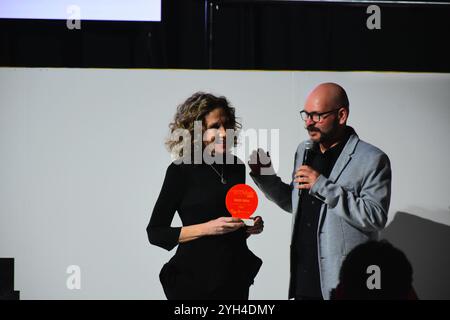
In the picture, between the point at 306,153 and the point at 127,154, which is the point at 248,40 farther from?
the point at 127,154

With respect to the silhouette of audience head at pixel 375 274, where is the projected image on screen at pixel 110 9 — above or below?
above

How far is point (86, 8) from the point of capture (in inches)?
118

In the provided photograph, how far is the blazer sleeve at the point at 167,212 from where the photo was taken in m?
2.74

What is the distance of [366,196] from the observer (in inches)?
107

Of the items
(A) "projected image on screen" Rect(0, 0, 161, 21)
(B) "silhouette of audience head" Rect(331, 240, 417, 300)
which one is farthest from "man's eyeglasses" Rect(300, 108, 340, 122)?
(A) "projected image on screen" Rect(0, 0, 161, 21)

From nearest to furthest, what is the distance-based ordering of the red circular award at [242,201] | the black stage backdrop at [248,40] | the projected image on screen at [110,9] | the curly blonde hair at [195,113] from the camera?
the red circular award at [242,201] → the curly blonde hair at [195,113] → the projected image on screen at [110,9] → the black stage backdrop at [248,40]

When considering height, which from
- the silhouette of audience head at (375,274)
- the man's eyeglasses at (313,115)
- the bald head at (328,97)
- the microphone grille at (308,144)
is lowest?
the silhouette of audience head at (375,274)

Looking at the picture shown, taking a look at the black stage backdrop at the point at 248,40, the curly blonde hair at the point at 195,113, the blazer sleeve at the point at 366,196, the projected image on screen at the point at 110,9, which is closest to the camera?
the blazer sleeve at the point at 366,196

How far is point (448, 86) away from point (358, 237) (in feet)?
3.40

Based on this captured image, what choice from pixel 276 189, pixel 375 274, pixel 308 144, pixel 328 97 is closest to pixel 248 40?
pixel 328 97

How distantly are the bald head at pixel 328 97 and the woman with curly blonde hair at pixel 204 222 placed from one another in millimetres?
455

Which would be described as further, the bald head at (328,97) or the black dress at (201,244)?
the bald head at (328,97)

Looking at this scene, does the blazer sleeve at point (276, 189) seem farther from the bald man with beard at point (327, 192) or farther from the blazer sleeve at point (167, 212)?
the blazer sleeve at point (167, 212)

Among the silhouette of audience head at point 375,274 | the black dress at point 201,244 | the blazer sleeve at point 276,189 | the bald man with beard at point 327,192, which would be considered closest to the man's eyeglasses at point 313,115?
the bald man with beard at point 327,192
